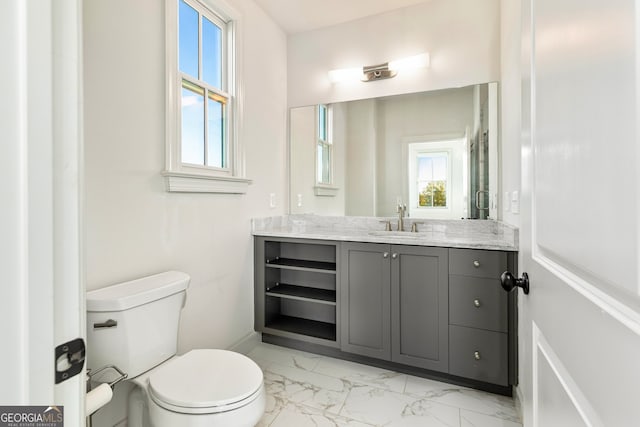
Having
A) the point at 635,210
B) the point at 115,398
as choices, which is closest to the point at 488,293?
the point at 635,210

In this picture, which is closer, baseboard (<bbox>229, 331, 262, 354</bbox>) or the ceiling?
baseboard (<bbox>229, 331, 262, 354</bbox>)

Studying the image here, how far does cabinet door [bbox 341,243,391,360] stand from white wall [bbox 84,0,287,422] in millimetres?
770

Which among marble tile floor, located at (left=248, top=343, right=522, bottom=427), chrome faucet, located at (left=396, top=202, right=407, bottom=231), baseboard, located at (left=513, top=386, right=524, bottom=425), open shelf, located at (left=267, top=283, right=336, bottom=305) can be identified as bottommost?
marble tile floor, located at (left=248, top=343, right=522, bottom=427)

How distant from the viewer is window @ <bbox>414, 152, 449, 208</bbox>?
2.33m

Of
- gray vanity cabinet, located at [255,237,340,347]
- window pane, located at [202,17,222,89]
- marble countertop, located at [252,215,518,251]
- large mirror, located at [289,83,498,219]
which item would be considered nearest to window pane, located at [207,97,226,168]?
window pane, located at [202,17,222,89]

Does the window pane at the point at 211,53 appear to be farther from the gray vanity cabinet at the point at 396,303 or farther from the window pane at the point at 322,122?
the gray vanity cabinet at the point at 396,303

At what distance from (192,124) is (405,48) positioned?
5.65 feet

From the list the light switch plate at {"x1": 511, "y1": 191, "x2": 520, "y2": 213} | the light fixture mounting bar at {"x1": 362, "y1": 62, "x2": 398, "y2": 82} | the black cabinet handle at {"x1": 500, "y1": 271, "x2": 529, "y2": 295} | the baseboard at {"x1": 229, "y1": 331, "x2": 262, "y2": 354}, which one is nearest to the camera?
the black cabinet handle at {"x1": 500, "y1": 271, "x2": 529, "y2": 295}

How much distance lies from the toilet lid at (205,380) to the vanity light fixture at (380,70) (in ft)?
7.36

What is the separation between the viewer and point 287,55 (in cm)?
280

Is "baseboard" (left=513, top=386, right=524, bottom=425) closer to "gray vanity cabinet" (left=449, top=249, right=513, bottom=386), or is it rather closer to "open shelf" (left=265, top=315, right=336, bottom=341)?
"gray vanity cabinet" (left=449, top=249, right=513, bottom=386)

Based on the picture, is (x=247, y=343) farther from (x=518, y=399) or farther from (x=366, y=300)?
(x=518, y=399)

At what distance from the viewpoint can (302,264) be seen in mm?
2393

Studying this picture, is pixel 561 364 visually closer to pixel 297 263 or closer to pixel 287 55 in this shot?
pixel 297 263
